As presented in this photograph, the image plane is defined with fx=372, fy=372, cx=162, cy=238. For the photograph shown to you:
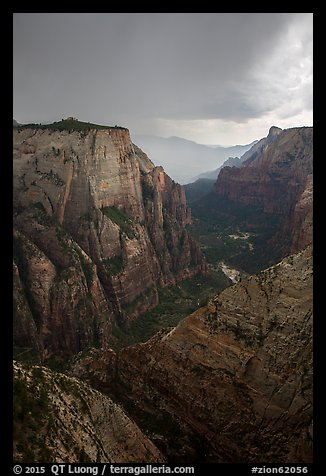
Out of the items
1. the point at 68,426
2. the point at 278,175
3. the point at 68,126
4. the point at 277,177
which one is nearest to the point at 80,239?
the point at 68,126

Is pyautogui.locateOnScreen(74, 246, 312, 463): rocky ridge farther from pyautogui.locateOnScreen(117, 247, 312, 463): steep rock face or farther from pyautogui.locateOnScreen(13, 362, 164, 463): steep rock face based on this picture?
pyautogui.locateOnScreen(13, 362, 164, 463): steep rock face

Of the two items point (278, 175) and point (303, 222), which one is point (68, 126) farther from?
point (278, 175)

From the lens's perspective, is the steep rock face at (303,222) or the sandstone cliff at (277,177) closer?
the steep rock face at (303,222)

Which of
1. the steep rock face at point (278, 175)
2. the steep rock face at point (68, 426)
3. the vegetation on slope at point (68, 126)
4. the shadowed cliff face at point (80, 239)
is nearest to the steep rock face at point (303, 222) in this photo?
the shadowed cliff face at point (80, 239)

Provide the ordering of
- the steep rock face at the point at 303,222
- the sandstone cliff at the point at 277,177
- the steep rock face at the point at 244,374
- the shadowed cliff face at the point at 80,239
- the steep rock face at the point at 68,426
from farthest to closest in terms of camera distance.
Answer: the sandstone cliff at the point at 277,177 < the steep rock face at the point at 303,222 < the shadowed cliff face at the point at 80,239 < the steep rock face at the point at 244,374 < the steep rock face at the point at 68,426

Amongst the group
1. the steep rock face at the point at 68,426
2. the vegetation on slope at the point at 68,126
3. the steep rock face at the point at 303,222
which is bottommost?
the steep rock face at the point at 68,426

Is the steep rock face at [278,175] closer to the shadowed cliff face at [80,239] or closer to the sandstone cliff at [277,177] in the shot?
the sandstone cliff at [277,177]

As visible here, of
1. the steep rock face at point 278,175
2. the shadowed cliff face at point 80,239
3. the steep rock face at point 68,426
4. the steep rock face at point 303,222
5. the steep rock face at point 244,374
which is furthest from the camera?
the steep rock face at point 278,175
